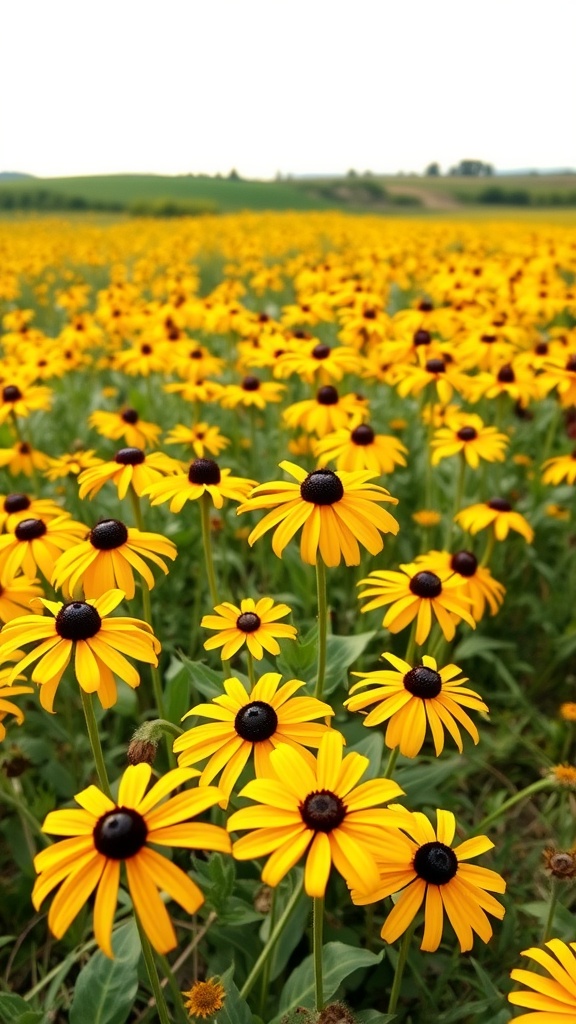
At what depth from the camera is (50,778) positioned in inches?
113

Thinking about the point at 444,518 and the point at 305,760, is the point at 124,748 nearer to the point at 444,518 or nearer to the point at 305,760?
the point at 305,760

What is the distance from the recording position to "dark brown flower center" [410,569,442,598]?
219 centimetres

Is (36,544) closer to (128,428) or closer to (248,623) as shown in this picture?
(248,623)

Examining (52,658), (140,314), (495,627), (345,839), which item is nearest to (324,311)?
(140,314)

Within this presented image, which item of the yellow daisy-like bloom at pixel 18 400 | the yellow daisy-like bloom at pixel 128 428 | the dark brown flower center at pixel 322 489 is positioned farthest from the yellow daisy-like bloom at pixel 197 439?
the dark brown flower center at pixel 322 489

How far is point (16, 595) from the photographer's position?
226 centimetres

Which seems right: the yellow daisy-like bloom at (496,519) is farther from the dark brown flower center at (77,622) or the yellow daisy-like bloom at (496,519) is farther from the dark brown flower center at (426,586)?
the dark brown flower center at (77,622)

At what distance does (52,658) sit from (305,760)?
0.60 meters

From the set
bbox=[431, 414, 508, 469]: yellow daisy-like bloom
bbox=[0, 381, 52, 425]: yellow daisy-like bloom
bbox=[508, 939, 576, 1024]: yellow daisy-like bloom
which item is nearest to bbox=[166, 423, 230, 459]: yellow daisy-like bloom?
bbox=[0, 381, 52, 425]: yellow daisy-like bloom

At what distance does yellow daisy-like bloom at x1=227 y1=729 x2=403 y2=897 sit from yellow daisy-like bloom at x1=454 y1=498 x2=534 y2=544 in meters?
1.77

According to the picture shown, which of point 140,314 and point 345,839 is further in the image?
point 140,314

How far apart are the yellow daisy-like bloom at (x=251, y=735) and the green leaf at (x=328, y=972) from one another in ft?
1.96

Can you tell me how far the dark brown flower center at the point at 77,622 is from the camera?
1.59m

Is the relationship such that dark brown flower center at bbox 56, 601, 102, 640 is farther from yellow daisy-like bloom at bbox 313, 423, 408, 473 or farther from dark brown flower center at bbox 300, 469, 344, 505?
yellow daisy-like bloom at bbox 313, 423, 408, 473
